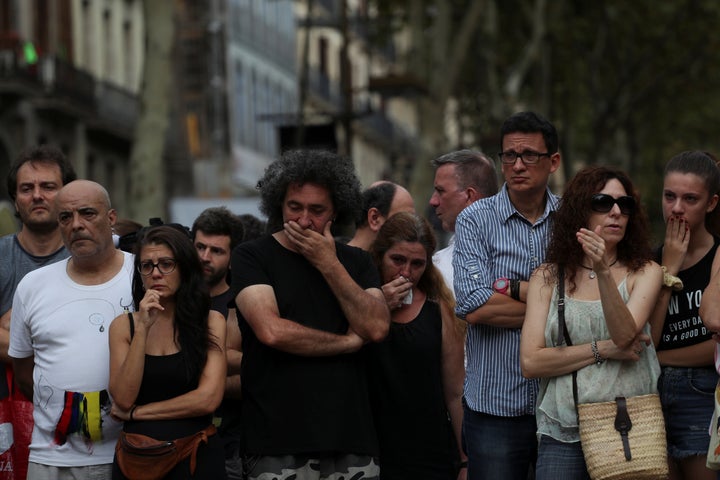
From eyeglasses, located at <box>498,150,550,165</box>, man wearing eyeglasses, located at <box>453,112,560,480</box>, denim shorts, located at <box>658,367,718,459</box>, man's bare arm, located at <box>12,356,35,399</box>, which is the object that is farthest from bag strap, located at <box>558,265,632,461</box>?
man's bare arm, located at <box>12,356,35,399</box>

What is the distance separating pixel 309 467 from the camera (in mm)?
7316

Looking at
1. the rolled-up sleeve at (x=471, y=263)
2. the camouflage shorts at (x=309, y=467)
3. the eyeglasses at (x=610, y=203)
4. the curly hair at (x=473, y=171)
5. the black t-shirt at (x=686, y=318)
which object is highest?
the curly hair at (x=473, y=171)

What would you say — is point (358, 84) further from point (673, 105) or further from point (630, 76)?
point (630, 76)

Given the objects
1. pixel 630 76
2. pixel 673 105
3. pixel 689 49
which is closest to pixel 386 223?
pixel 630 76

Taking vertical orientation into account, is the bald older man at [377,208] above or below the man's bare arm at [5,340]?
above

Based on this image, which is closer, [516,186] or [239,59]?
[516,186]

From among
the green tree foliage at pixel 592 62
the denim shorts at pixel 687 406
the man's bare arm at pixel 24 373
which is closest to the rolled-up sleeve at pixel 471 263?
the denim shorts at pixel 687 406

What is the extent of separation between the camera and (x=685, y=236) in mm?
7715

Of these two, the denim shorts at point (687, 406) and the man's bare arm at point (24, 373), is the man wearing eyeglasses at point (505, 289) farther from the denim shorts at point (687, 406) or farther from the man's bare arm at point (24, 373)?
the man's bare arm at point (24, 373)

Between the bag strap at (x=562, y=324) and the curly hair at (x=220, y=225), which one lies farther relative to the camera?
the curly hair at (x=220, y=225)

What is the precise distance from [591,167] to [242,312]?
5.08ft

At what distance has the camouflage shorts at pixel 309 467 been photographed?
730 centimetres

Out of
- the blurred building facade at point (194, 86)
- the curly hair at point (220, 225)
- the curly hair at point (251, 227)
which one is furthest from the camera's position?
the blurred building facade at point (194, 86)

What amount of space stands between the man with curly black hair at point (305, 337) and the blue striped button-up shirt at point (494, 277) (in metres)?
0.44
